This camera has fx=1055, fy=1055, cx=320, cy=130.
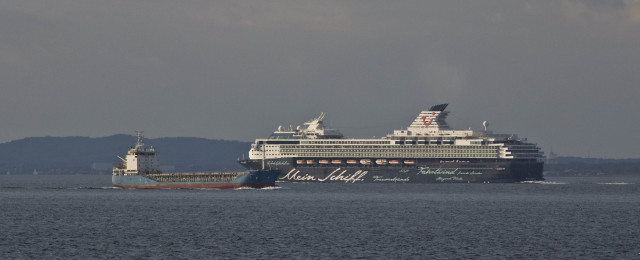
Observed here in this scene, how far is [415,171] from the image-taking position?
501ft

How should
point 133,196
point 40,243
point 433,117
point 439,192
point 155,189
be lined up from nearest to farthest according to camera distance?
point 40,243 → point 133,196 → point 439,192 → point 155,189 → point 433,117

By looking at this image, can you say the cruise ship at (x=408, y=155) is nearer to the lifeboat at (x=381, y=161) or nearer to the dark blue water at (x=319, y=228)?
the lifeboat at (x=381, y=161)

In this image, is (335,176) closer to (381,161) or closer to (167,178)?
(381,161)

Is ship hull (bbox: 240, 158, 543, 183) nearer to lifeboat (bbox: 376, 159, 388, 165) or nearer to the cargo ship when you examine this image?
lifeboat (bbox: 376, 159, 388, 165)

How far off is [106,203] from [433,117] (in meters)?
73.4

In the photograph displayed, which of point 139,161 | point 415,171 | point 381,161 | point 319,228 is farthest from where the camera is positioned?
point 381,161

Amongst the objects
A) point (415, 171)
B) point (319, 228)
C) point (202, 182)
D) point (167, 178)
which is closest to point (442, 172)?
point (415, 171)

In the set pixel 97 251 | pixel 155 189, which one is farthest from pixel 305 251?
pixel 155 189

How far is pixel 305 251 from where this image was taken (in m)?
52.3

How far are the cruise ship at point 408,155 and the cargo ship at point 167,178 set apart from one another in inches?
1064

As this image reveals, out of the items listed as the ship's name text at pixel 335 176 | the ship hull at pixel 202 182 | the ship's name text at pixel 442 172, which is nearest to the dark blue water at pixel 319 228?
the ship hull at pixel 202 182

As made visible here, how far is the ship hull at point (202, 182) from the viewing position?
125 m

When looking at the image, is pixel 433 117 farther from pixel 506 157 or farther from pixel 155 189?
pixel 155 189

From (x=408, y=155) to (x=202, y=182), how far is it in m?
39.5
